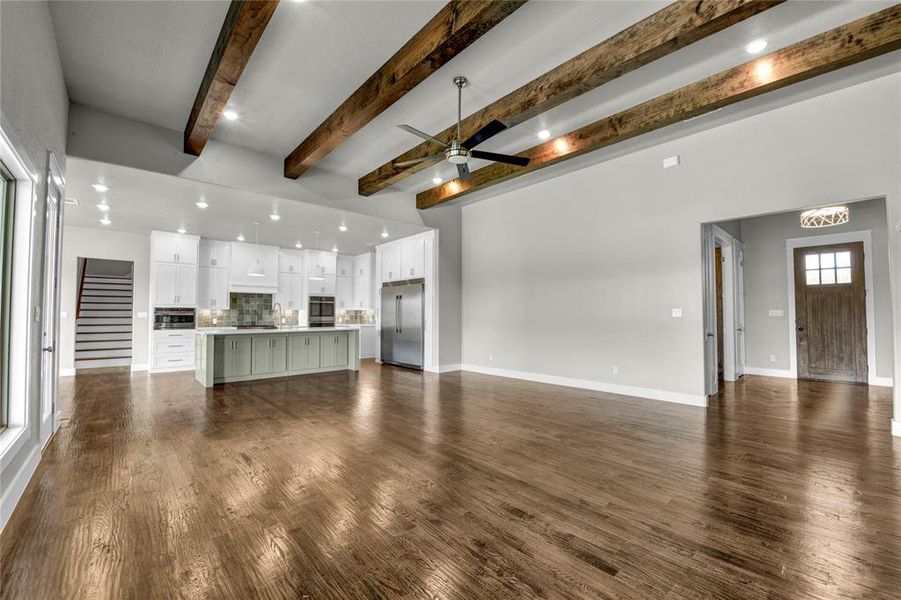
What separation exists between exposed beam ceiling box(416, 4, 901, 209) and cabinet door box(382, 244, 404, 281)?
4064 mm

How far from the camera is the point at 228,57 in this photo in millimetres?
3016

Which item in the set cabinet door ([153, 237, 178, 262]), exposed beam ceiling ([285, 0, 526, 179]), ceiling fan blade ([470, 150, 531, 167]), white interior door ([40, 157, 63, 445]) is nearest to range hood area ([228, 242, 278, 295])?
cabinet door ([153, 237, 178, 262])

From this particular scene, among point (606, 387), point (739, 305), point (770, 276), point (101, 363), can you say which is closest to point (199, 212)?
point (101, 363)

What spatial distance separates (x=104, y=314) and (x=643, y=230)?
1111cm

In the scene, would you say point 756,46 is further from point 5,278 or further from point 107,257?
point 107,257

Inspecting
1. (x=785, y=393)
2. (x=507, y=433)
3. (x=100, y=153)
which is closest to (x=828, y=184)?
(x=785, y=393)

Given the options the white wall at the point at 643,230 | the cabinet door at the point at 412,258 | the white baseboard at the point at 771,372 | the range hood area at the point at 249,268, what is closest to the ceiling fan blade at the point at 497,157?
the white wall at the point at 643,230

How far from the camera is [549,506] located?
2385 mm

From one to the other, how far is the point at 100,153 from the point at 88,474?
3.34m

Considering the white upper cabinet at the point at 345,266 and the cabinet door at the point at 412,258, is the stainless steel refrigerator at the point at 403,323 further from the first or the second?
the white upper cabinet at the point at 345,266

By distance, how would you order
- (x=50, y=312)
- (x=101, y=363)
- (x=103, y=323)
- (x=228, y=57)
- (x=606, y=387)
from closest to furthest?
(x=228, y=57) < (x=50, y=312) < (x=606, y=387) < (x=101, y=363) < (x=103, y=323)

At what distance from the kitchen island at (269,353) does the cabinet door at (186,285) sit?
5.66 feet

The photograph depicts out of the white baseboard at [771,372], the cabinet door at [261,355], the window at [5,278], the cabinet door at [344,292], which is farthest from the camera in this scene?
the cabinet door at [344,292]

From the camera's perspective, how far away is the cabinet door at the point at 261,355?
6667 mm
